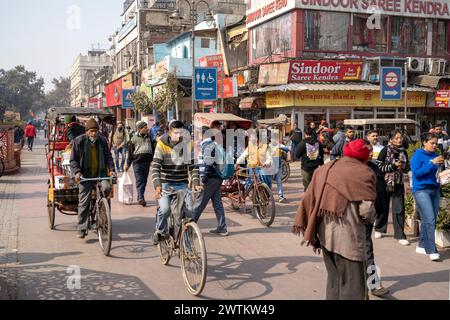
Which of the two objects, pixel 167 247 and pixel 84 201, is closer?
pixel 167 247

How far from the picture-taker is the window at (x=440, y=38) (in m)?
25.2

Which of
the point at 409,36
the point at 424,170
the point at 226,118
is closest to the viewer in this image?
the point at 424,170

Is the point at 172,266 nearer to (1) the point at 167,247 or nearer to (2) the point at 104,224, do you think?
(1) the point at 167,247

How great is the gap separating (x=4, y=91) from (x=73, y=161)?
75.3 m

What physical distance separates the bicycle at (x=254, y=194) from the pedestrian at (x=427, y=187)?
2679 mm

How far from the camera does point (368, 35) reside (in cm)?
2373

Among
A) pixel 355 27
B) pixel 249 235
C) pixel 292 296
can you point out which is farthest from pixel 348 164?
pixel 355 27

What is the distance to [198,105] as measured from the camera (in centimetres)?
3300

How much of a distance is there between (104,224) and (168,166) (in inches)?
58.9

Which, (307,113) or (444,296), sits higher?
(307,113)

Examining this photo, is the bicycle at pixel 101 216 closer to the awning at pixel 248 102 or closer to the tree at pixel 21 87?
the awning at pixel 248 102

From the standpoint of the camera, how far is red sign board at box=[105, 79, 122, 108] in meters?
47.2

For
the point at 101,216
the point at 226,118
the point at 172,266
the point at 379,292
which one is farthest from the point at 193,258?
the point at 226,118

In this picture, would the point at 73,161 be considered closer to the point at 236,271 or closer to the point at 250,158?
the point at 236,271
